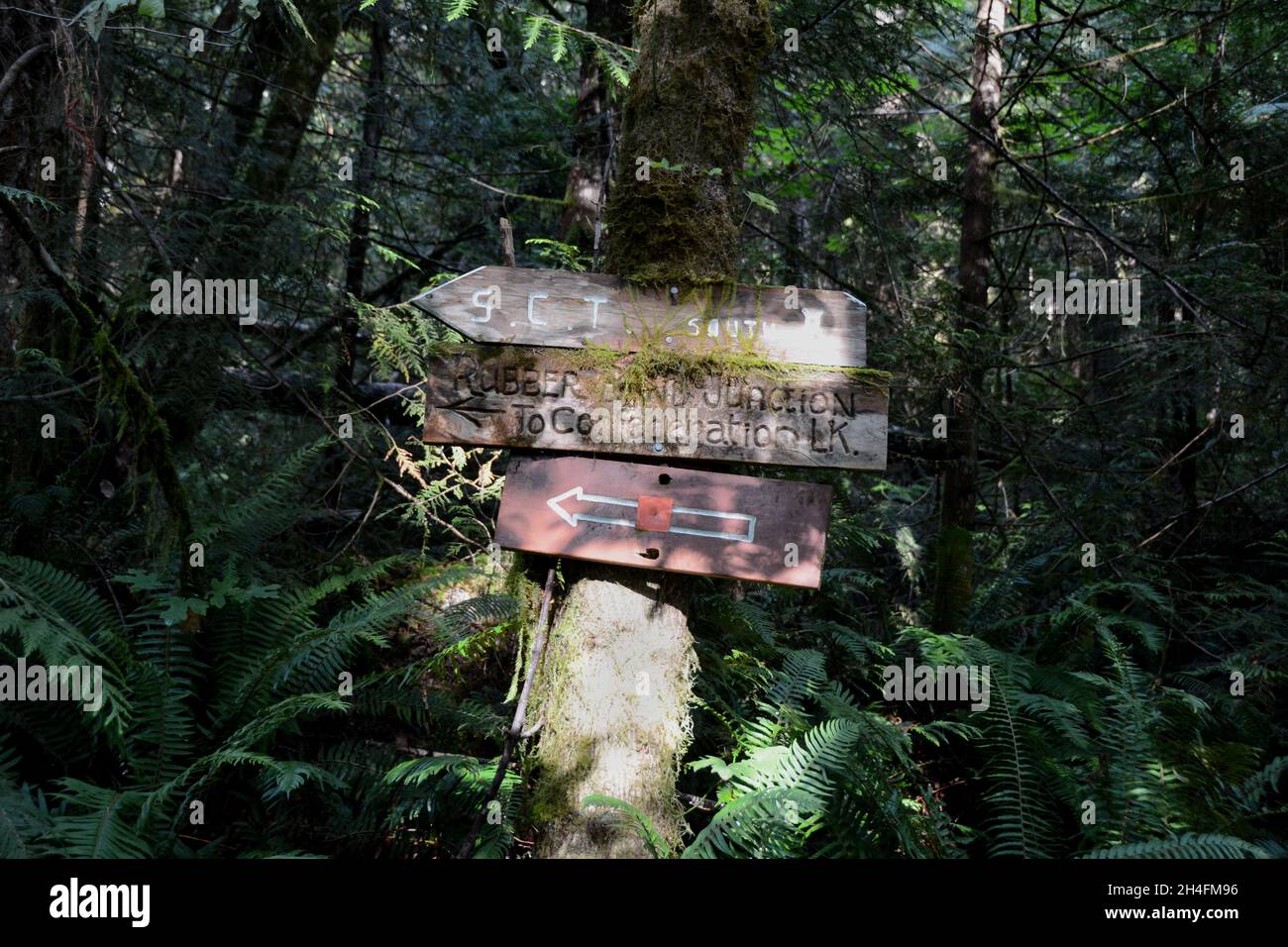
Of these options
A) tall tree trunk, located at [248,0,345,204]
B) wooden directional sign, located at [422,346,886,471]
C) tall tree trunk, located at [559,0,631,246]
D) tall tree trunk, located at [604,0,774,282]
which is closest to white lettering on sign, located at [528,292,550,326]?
wooden directional sign, located at [422,346,886,471]

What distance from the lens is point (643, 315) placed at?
3129mm

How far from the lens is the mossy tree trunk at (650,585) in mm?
2885

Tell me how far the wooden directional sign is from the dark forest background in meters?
0.64

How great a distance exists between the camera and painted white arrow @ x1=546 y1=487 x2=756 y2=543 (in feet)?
9.73

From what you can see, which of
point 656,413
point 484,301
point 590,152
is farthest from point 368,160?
point 656,413

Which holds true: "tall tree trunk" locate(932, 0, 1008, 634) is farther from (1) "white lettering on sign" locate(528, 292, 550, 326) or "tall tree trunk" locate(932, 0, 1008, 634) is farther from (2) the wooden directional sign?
(1) "white lettering on sign" locate(528, 292, 550, 326)

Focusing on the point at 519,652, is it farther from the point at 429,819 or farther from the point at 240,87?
the point at 240,87

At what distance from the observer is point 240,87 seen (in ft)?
22.5

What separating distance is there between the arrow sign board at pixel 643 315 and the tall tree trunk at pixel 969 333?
2.62 metres

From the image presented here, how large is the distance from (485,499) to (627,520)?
95.0 inches

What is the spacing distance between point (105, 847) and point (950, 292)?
5716 mm

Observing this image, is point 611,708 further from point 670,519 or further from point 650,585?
point 670,519

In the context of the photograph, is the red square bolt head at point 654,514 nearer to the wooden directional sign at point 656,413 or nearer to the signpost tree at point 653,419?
the signpost tree at point 653,419
